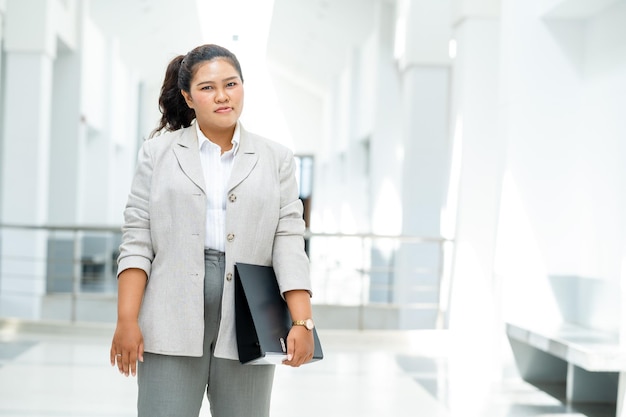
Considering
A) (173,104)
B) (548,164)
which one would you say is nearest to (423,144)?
(548,164)

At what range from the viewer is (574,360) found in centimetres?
373

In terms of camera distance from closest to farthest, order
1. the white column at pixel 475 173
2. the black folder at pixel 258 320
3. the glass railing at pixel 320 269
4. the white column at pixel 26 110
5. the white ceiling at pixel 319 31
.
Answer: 1. the black folder at pixel 258 320
2. the white column at pixel 475 173
3. the glass railing at pixel 320 269
4. the white column at pixel 26 110
5. the white ceiling at pixel 319 31

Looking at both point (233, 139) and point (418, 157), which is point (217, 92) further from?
point (418, 157)

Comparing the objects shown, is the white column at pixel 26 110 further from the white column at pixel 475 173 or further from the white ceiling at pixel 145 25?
the white column at pixel 475 173

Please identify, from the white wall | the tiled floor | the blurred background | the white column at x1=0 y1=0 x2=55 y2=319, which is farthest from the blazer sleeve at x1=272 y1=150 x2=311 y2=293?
the white column at x1=0 y1=0 x2=55 y2=319

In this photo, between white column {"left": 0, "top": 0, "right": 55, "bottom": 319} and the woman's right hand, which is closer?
the woman's right hand

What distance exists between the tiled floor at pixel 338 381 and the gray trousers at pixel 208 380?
7.70 ft

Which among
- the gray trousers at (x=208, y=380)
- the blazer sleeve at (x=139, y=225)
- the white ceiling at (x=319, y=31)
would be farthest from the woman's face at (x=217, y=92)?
the white ceiling at (x=319, y=31)

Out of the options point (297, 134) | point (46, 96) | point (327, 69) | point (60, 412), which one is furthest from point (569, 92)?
point (297, 134)

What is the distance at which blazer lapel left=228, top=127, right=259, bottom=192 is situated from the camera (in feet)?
5.08

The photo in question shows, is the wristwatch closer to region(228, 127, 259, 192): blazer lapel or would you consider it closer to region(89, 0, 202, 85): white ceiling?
region(228, 127, 259, 192): blazer lapel

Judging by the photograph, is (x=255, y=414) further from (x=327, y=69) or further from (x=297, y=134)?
(x=297, y=134)

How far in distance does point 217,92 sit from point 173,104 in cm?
19

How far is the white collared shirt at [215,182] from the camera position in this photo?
1.55 m
